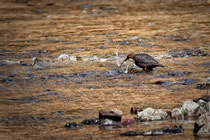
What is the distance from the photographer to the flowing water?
6.27 meters

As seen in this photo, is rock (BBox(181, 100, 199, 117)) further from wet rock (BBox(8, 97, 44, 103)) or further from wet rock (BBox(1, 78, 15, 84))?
wet rock (BBox(1, 78, 15, 84))

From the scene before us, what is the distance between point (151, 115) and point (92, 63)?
4.40 m

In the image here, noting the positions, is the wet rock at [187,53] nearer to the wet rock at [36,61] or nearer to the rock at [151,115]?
the wet rock at [36,61]

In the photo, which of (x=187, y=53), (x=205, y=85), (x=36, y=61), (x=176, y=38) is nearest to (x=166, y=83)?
(x=205, y=85)

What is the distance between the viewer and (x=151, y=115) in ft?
18.9

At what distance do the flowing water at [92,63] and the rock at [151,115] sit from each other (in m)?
0.20

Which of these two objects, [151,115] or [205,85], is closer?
[151,115]

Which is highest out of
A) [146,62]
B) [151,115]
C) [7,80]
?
[146,62]

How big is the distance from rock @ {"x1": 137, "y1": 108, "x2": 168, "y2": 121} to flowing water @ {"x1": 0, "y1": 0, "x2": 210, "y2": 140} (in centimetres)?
20

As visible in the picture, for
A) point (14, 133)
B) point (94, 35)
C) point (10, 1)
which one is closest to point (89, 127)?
point (14, 133)

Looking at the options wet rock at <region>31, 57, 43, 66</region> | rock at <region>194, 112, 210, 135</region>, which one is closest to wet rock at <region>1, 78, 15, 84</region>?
wet rock at <region>31, 57, 43, 66</region>

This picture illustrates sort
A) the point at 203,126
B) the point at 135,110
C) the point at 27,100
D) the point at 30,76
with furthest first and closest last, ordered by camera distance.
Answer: the point at 30,76, the point at 27,100, the point at 135,110, the point at 203,126

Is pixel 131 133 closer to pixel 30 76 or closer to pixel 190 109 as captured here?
pixel 190 109

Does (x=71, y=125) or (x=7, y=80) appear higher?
(x=7, y=80)
